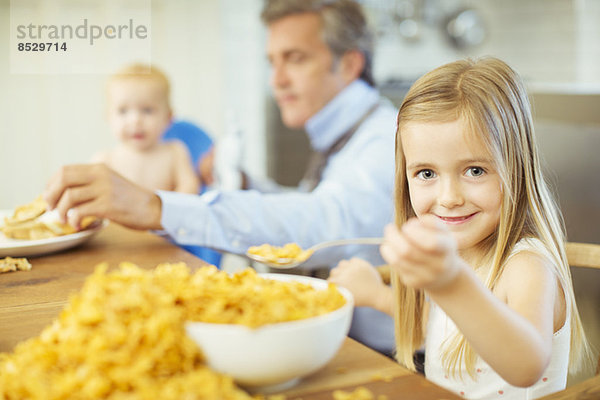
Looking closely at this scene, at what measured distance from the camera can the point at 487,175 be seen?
980 mm

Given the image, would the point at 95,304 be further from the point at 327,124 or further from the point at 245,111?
the point at 245,111

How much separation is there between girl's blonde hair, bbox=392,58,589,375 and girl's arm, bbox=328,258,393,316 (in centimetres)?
4

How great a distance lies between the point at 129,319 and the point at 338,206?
3.76 ft

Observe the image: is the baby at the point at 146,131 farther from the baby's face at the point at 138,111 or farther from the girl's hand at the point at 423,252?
the girl's hand at the point at 423,252

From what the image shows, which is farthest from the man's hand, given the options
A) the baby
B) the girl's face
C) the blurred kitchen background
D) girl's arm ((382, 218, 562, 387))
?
the baby

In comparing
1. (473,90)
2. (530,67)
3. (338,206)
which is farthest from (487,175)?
(530,67)

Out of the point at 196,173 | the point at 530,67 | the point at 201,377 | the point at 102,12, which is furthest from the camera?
the point at 530,67

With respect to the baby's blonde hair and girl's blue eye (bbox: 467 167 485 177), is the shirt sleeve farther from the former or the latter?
the baby's blonde hair

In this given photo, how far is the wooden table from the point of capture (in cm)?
63

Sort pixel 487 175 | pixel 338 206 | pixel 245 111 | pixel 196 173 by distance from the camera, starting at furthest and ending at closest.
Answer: pixel 245 111 → pixel 196 173 → pixel 338 206 → pixel 487 175

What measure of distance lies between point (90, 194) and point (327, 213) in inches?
23.9

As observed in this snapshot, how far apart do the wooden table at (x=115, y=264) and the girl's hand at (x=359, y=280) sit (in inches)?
10.0

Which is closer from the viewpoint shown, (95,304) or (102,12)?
(95,304)

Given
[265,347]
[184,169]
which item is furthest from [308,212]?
[184,169]
